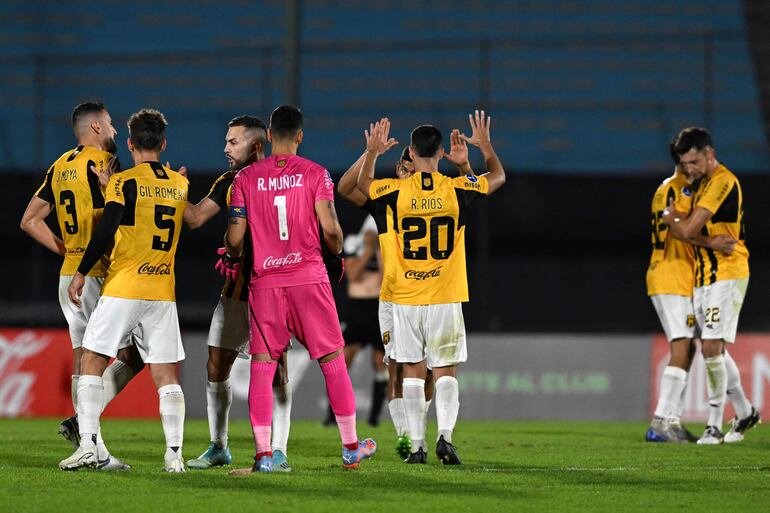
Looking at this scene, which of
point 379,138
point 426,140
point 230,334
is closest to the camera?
point 379,138

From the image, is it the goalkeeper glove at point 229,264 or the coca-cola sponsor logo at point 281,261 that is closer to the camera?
the coca-cola sponsor logo at point 281,261

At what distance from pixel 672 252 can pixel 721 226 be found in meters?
0.50

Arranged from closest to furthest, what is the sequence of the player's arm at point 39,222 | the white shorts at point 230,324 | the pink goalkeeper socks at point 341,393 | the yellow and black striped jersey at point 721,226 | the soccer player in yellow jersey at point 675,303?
the pink goalkeeper socks at point 341,393 → the white shorts at point 230,324 → the player's arm at point 39,222 → the yellow and black striped jersey at point 721,226 → the soccer player in yellow jersey at point 675,303

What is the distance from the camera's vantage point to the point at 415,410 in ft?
26.2

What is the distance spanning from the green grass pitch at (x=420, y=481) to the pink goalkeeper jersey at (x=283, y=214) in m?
1.19

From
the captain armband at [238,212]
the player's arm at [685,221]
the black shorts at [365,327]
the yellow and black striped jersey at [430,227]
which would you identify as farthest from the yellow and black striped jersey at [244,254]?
the black shorts at [365,327]

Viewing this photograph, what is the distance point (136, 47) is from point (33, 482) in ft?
57.8

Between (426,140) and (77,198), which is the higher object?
(426,140)

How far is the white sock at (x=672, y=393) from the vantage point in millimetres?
10335

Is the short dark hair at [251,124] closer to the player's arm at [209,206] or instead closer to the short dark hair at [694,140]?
the player's arm at [209,206]

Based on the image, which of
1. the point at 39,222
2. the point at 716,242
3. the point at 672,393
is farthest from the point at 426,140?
the point at 672,393

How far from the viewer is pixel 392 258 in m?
8.34

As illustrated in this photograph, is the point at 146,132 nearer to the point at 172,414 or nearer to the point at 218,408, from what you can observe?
the point at 172,414

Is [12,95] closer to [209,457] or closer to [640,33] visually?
[640,33]
